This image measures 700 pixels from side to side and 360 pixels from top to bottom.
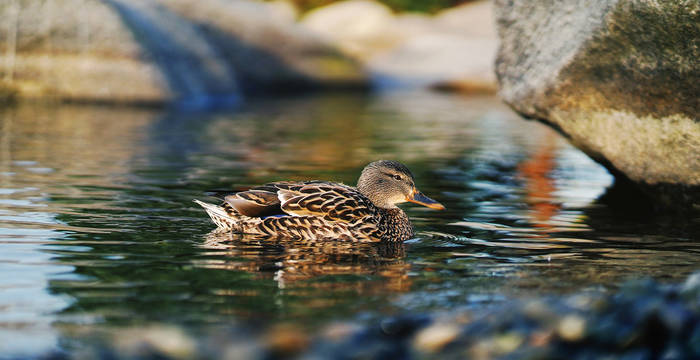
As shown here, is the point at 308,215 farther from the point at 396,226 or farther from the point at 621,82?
the point at 621,82

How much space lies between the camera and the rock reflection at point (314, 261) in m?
6.05

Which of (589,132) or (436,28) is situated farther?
(436,28)

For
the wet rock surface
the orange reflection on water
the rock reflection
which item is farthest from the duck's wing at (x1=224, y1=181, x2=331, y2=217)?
the wet rock surface

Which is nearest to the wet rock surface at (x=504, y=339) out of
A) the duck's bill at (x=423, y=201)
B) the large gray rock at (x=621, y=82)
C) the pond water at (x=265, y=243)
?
→ the pond water at (x=265, y=243)

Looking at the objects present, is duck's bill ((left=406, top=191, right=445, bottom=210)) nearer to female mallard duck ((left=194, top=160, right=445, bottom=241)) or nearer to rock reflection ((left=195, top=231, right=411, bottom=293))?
female mallard duck ((left=194, top=160, right=445, bottom=241))

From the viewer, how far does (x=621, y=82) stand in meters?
8.34

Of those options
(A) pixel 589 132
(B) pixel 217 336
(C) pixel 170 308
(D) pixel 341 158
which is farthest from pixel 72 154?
(B) pixel 217 336

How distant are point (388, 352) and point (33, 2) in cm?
1984

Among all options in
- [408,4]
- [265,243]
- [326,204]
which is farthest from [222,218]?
[408,4]

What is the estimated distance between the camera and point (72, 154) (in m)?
12.9

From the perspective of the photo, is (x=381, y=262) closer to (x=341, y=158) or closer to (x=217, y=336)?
(x=217, y=336)

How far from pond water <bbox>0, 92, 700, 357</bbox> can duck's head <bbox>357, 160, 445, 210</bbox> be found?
13.8 inches

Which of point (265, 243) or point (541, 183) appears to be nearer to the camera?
point (265, 243)

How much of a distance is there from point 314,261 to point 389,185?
1515mm
